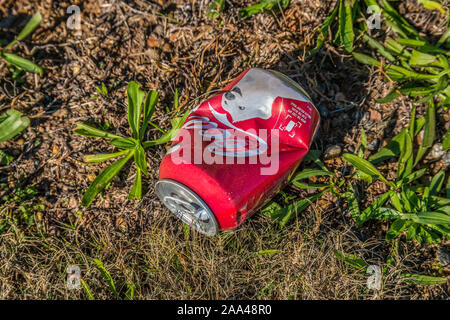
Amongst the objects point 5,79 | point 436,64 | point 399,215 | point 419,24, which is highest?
point 419,24

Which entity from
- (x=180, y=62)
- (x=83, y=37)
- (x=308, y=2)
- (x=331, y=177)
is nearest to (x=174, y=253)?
(x=331, y=177)

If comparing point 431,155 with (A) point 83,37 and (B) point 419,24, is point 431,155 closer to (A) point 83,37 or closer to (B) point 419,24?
(B) point 419,24

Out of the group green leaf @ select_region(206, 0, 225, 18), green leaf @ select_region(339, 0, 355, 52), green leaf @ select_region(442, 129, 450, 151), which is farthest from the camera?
green leaf @ select_region(206, 0, 225, 18)

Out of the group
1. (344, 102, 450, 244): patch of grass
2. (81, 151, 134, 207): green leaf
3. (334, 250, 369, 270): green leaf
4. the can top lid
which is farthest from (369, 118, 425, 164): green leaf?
(81, 151, 134, 207): green leaf

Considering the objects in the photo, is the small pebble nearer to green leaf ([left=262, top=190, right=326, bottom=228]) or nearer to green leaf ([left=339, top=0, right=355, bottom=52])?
green leaf ([left=262, top=190, right=326, bottom=228])

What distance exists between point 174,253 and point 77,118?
862mm

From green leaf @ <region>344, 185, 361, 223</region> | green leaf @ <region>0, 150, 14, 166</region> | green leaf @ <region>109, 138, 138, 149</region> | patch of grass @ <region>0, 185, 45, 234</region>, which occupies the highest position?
green leaf @ <region>109, 138, 138, 149</region>

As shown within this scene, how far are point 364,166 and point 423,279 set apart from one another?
1.80 ft

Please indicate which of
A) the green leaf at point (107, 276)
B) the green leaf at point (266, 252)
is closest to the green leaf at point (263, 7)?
the green leaf at point (266, 252)

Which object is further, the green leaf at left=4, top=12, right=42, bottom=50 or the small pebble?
the green leaf at left=4, top=12, right=42, bottom=50

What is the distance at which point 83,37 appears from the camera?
198 cm

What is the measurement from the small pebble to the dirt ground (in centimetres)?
3

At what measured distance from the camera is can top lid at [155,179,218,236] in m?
1.40

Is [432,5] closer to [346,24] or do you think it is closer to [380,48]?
[380,48]
